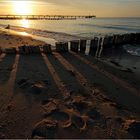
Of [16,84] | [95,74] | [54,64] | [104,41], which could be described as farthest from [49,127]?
[104,41]

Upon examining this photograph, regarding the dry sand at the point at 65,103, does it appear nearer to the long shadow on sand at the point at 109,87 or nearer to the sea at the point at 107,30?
the long shadow on sand at the point at 109,87

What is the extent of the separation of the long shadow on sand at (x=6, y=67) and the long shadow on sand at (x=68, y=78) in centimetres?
247

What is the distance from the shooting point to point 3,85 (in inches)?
345

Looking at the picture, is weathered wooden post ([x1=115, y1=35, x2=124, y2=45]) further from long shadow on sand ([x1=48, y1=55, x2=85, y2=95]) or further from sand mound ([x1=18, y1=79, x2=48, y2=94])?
sand mound ([x1=18, y1=79, x2=48, y2=94])

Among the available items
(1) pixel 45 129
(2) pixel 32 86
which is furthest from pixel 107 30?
(1) pixel 45 129

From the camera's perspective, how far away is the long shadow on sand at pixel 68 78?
8.86m

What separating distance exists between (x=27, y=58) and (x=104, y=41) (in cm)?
1165

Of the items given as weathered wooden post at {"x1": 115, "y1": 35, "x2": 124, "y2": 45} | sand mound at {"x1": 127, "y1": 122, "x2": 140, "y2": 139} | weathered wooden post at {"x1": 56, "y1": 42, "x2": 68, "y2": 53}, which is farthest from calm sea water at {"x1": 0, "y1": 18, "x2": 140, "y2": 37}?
sand mound at {"x1": 127, "y1": 122, "x2": 140, "y2": 139}

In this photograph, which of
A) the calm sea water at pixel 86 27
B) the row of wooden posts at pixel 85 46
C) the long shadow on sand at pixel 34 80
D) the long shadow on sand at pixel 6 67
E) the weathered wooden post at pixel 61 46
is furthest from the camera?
the calm sea water at pixel 86 27

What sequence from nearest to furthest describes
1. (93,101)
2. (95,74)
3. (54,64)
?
(93,101)
(95,74)
(54,64)

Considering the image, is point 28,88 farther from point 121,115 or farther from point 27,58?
point 27,58

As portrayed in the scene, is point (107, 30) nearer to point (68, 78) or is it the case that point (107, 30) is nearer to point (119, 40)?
point (119, 40)

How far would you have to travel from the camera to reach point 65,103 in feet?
24.8

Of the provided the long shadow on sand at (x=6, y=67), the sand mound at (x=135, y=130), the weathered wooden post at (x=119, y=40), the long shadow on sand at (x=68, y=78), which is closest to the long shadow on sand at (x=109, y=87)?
the long shadow on sand at (x=68, y=78)
